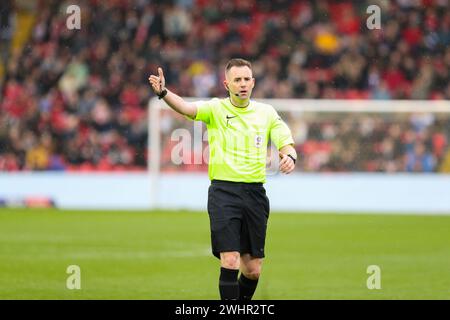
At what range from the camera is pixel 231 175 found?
853 centimetres

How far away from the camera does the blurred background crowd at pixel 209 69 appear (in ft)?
76.7

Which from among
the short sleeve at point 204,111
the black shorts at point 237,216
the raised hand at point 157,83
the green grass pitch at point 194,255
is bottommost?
the green grass pitch at point 194,255

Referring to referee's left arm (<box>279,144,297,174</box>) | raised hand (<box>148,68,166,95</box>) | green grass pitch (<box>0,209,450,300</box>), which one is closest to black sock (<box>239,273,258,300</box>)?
referee's left arm (<box>279,144,297,174</box>)

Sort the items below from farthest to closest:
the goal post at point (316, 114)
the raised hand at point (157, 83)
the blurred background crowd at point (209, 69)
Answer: the blurred background crowd at point (209, 69), the goal post at point (316, 114), the raised hand at point (157, 83)

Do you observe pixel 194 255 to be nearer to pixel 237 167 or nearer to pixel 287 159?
pixel 237 167

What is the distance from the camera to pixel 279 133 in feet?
28.7

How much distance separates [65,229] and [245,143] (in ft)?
32.3

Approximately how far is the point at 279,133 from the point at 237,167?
0.48 metres

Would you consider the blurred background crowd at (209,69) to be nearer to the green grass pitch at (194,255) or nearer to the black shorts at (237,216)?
the green grass pitch at (194,255)

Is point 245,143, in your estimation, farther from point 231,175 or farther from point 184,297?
point 184,297

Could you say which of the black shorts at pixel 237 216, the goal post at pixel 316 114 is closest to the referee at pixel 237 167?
the black shorts at pixel 237 216

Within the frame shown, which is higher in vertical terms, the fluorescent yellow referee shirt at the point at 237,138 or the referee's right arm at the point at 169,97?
the referee's right arm at the point at 169,97

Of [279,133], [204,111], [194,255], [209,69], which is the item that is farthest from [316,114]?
[204,111]

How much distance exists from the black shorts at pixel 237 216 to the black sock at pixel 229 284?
0.58 ft
